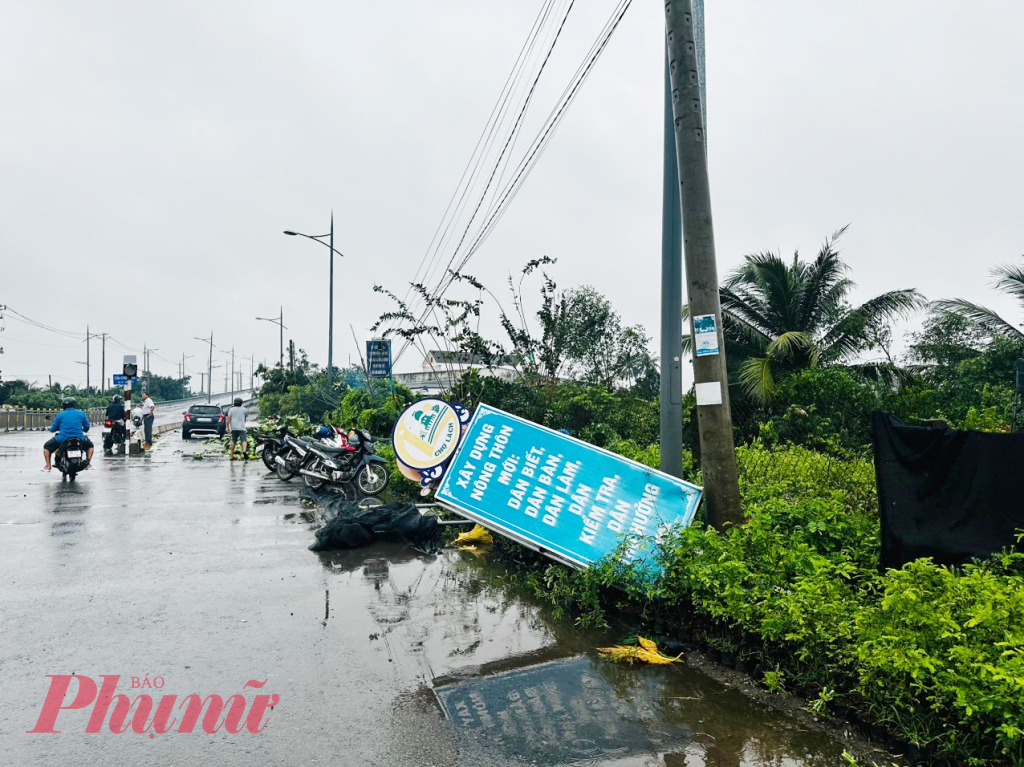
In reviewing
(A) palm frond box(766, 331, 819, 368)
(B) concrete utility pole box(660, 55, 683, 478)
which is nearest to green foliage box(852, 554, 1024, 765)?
(B) concrete utility pole box(660, 55, 683, 478)

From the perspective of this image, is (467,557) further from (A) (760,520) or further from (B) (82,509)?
(B) (82,509)

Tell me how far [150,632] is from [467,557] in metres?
3.36

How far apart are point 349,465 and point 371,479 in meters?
0.88

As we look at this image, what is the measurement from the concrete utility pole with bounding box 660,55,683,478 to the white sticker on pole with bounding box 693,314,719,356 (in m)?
0.93

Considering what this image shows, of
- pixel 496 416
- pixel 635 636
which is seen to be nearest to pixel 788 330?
pixel 496 416

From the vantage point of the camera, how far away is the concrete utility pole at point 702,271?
616 cm

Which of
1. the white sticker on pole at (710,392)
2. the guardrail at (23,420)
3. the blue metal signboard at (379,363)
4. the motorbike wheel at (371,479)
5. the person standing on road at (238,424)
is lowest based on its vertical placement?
the guardrail at (23,420)

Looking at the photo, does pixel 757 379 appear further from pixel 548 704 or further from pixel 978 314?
pixel 548 704

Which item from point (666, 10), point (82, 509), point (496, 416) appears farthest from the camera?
point (82, 509)

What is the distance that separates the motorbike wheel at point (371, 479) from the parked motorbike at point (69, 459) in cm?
656

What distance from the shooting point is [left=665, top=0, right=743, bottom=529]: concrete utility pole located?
20.2 feet

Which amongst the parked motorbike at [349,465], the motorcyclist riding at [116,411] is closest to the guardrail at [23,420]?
the motorcyclist riding at [116,411]

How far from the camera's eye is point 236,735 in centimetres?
368

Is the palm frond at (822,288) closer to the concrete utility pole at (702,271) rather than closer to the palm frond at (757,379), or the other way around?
the palm frond at (757,379)
